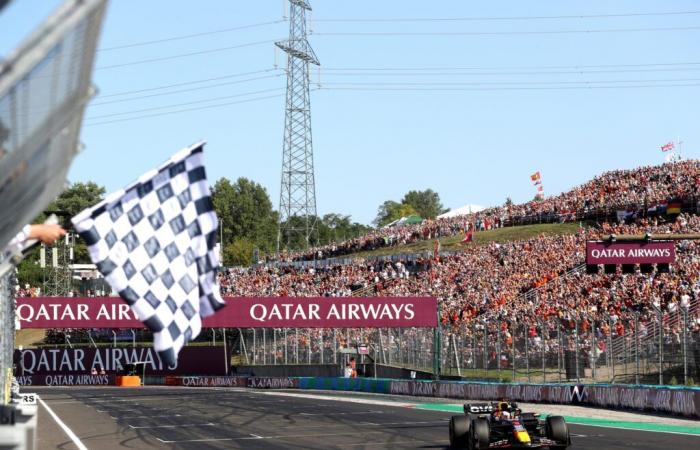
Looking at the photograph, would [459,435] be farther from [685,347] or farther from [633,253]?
[633,253]

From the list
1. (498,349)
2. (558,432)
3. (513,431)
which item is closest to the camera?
(558,432)

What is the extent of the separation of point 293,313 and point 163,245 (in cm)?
3999

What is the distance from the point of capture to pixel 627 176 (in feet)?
216

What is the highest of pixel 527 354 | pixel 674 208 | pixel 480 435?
pixel 674 208

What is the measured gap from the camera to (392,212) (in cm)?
18950

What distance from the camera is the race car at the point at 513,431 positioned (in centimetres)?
1709

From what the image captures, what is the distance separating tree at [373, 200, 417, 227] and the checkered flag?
170388 mm

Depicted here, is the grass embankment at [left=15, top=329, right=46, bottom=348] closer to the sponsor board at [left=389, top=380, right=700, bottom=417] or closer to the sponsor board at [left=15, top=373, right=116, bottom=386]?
the sponsor board at [left=15, top=373, right=116, bottom=386]

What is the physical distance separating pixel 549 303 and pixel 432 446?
2267 centimetres

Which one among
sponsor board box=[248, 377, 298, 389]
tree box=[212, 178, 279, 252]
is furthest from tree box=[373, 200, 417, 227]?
sponsor board box=[248, 377, 298, 389]

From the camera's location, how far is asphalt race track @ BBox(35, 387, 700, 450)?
19.9 meters

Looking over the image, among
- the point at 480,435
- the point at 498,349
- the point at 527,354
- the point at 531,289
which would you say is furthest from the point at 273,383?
the point at 480,435

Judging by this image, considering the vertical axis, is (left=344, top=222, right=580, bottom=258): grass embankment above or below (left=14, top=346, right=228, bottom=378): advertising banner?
above

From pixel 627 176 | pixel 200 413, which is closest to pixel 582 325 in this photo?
pixel 200 413
